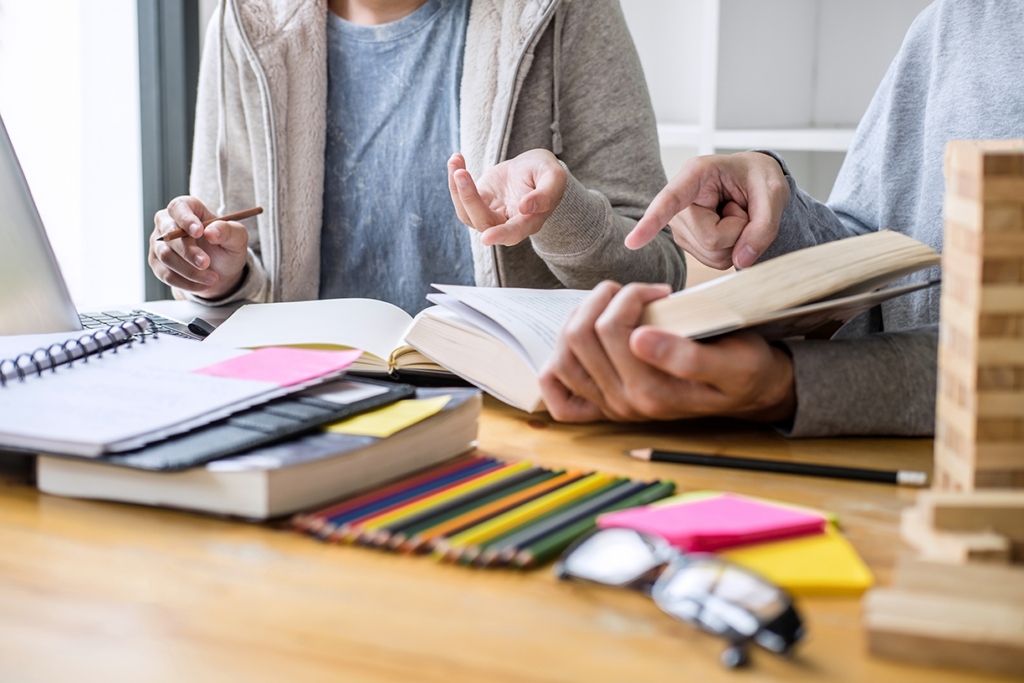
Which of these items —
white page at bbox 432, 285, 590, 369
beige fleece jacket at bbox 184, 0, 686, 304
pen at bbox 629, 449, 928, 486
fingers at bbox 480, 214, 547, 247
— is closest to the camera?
pen at bbox 629, 449, 928, 486

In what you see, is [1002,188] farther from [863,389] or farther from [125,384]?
[125,384]

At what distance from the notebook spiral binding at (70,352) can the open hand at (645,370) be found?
0.34 m

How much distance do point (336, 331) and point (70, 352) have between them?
226 millimetres

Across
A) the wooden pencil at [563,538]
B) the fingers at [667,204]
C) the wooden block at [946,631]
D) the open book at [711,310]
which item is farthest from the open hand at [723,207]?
the wooden block at [946,631]

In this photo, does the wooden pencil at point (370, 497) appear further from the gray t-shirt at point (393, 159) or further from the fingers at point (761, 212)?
the gray t-shirt at point (393, 159)

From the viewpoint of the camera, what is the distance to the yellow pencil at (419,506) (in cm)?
41

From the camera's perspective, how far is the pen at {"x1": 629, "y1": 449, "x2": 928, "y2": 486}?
50cm

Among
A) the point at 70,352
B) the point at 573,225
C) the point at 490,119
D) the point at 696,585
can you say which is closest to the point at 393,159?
the point at 490,119

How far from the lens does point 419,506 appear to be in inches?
17.1

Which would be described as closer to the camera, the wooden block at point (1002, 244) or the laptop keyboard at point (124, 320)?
the wooden block at point (1002, 244)

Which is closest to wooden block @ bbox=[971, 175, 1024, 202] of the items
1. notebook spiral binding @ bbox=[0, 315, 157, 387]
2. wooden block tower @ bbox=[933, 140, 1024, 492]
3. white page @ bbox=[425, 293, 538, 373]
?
wooden block tower @ bbox=[933, 140, 1024, 492]

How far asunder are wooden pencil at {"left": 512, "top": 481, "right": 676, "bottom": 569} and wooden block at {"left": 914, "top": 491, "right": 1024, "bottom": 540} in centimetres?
14

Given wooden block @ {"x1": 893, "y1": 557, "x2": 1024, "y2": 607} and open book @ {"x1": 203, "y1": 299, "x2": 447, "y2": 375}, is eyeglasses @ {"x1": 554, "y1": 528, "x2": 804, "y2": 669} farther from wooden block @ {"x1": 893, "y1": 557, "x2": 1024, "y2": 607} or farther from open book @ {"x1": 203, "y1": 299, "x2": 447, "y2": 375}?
open book @ {"x1": 203, "y1": 299, "x2": 447, "y2": 375}

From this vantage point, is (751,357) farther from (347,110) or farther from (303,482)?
(347,110)
